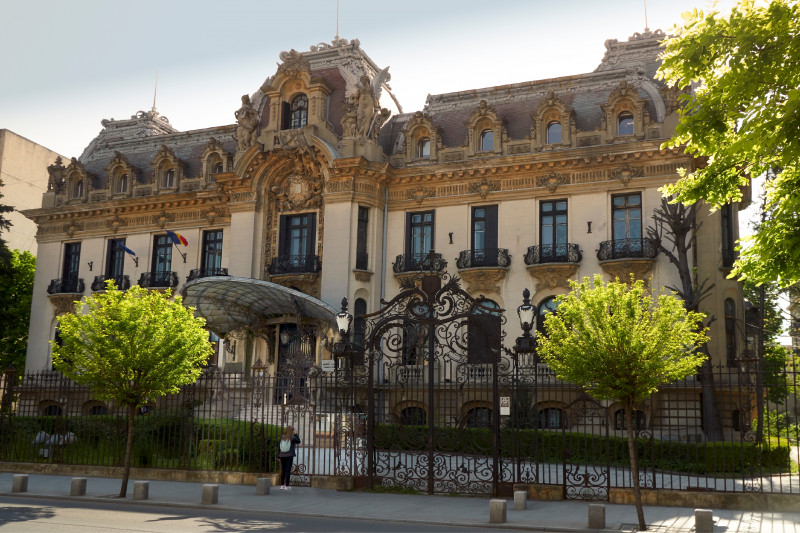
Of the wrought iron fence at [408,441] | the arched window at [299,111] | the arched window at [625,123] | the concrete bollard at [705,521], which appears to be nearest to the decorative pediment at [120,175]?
the arched window at [299,111]

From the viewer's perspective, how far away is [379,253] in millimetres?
36250

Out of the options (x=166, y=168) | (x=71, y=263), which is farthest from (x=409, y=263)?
(x=71, y=263)

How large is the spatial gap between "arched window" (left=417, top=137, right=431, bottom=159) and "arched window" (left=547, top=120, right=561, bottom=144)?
19.4ft

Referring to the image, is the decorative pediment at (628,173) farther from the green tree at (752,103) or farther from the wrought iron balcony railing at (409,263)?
the green tree at (752,103)

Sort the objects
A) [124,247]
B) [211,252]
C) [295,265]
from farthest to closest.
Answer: [211,252] < [124,247] < [295,265]

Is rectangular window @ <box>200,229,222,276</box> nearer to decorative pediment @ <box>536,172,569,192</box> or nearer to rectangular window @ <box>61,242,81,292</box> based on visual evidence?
rectangular window @ <box>61,242,81,292</box>

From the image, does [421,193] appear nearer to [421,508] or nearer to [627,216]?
[627,216]

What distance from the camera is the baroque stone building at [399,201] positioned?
32.7 meters

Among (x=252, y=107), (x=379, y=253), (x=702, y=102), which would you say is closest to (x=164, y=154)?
(x=252, y=107)

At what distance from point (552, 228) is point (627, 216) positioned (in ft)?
10.8

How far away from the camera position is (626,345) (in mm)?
14922

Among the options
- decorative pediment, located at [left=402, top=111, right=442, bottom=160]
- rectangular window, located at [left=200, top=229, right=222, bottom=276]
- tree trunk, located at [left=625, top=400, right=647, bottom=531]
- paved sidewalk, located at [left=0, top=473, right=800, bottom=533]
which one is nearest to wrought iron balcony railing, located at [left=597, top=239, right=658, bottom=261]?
decorative pediment, located at [left=402, top=111, right=442, bottom=160]

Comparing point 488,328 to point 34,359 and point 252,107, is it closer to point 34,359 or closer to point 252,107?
point 252,107

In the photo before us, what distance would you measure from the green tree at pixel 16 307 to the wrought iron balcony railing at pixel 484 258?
85.5 ft
